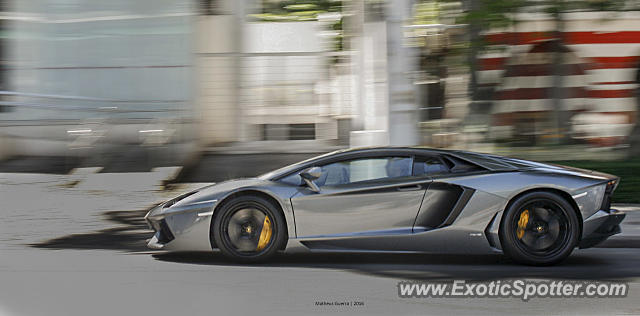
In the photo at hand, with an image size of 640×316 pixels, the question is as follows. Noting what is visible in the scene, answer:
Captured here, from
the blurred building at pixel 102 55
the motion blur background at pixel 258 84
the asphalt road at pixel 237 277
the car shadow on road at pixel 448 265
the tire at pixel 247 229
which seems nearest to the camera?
the asphalt road at pixel 237 277

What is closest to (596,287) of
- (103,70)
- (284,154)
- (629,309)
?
(629,309)

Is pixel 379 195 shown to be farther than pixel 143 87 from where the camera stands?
No

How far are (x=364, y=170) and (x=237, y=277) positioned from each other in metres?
1.34

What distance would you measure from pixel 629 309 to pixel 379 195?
2032mm

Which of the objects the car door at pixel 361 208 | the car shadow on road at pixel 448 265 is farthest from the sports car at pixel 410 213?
the car shadow on road at pixel 448 265

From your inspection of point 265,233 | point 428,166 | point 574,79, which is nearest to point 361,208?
point 428,166

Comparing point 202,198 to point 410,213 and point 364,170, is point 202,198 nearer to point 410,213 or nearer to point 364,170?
point 364,170

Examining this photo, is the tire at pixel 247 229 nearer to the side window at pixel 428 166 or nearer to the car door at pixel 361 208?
the car door at pixel 361 208

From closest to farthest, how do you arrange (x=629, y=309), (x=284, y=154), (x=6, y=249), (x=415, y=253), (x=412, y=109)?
(x=629, y=309) < (x=415, y=253) < (x=6, y=249) < (x=412, y=109) < (x=284, y=154)

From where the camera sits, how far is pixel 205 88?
45.9 ft

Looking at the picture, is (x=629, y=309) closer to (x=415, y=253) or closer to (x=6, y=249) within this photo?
(x=415, y=253)

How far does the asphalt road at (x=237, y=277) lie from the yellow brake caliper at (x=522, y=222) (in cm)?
28

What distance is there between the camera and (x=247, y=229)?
6.45 m

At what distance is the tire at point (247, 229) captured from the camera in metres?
6.41
